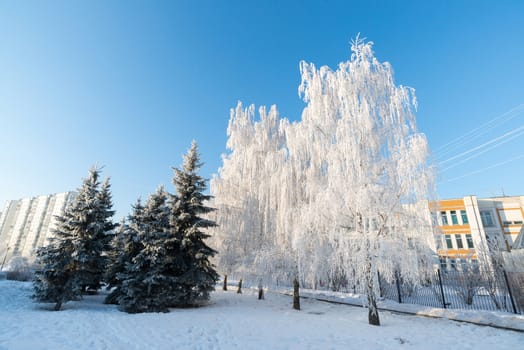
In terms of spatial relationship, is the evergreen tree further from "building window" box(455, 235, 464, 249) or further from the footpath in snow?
"building window" box(455, 235, 464, 249)

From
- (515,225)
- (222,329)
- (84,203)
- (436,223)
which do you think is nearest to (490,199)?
(515,225)

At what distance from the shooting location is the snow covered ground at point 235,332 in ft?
16.2

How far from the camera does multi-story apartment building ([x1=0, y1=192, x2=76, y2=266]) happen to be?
6706cm

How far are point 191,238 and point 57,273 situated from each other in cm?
498

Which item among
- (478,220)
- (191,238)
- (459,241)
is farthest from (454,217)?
(191,238)

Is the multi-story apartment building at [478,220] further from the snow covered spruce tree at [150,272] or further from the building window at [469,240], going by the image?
the snow covered spruce tree at [150,272]

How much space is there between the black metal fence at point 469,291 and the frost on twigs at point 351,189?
118 inches

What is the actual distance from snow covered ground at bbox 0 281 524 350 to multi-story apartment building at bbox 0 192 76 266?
77.3m

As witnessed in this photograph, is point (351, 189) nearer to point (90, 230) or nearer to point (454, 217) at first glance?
point (90, 230)

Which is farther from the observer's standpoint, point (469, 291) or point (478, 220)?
point (478, 220)

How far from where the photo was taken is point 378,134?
845 centimetres

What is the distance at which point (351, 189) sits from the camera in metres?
7.52

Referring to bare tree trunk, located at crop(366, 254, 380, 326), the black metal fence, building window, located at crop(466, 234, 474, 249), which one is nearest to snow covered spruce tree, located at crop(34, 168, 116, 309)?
bare tree trunk, located at crop(366, 254, 380, 326)

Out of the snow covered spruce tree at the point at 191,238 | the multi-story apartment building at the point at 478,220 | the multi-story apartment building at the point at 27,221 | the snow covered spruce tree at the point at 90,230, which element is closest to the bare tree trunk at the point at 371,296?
the snow covered spruce tree at the point at 191,238
